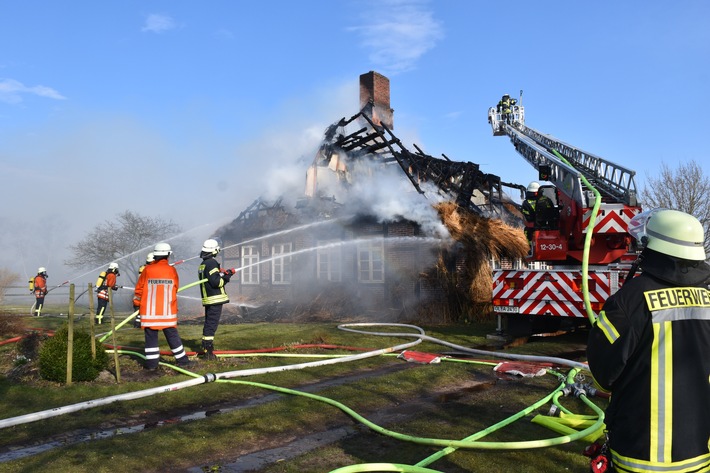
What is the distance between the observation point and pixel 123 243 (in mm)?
27547

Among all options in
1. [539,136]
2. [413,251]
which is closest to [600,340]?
[413,251]

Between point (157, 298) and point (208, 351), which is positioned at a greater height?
point (157, 298)

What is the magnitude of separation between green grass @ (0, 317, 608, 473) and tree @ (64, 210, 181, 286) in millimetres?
21266

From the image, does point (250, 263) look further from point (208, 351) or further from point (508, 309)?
point (508, 309)

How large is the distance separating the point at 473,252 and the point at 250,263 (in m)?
12.1

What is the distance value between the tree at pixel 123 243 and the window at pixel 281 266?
9392 millimetres

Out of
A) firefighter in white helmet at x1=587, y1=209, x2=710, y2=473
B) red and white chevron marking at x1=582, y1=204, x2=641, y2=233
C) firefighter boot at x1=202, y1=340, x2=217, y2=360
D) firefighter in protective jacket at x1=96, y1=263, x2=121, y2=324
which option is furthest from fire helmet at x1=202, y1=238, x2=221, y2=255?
firefighter in protective jacket at x1=96, y1=263, x2=121, y2=324

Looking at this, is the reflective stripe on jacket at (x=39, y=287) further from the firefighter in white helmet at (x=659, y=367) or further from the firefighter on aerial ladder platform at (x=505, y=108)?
the firefighter on aerial ladder platform at (x=505, y=108)

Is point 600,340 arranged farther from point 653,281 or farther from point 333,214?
point 333,214

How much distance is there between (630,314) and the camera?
78.3 inches

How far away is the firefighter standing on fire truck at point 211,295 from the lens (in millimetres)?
7387

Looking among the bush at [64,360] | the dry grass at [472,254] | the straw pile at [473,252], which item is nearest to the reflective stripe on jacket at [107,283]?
the bush at [64,360]

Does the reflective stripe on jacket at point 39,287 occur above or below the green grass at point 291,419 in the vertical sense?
above

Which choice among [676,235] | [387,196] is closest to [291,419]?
[676,235]
